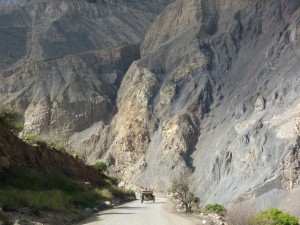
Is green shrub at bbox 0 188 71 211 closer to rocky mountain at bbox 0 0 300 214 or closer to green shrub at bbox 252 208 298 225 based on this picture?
green shrub at bbox 252 208 298 225

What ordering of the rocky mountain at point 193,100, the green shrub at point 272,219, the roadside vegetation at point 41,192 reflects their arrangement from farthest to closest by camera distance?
1. the rocky mountain at point 193,100
2. the roadside vegetation at point 41,192
3. the green shrub at point 272,219

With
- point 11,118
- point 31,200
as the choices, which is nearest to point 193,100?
point 11,118

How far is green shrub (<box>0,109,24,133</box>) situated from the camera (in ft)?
78.3

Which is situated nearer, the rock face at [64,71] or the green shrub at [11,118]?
the green shrub at [11,118]

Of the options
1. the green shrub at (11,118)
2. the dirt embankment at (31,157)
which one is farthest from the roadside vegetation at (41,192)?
the green shrub at (11,118)

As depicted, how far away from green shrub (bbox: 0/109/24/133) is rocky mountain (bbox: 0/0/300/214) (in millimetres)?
32793

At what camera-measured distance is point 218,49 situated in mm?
91812

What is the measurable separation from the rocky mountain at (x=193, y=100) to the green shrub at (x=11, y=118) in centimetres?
3279

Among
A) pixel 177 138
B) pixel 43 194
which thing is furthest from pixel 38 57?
pixel 43 194

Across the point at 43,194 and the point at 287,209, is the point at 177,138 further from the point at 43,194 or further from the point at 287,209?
the point at 43,194

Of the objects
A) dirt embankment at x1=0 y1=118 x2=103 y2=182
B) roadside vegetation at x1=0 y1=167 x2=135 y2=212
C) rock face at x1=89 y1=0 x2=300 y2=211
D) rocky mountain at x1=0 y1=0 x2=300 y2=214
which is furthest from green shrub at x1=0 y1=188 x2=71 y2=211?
rock face at x1=89 y1=0 x2=300 y2=211

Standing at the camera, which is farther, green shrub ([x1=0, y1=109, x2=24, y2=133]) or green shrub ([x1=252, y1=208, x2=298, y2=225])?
green shrub ([x1=0, y1=109, x2=24, y2=133])

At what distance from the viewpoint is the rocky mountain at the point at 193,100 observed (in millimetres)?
61312

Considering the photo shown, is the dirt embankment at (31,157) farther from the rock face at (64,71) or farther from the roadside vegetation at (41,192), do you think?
the rock face at (64,71)
